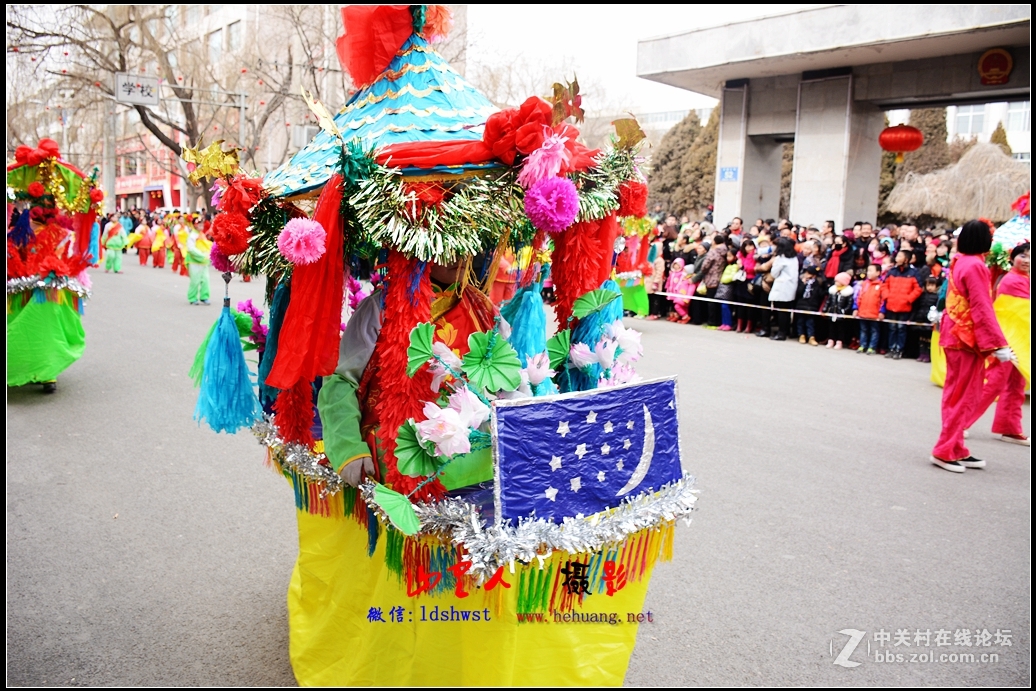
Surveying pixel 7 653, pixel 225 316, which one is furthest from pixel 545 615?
pixel 7 653

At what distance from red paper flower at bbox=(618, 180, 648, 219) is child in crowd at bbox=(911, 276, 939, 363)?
884cm

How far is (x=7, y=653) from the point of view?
3010 millimetres

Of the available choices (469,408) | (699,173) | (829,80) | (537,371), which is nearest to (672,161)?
(699,173)

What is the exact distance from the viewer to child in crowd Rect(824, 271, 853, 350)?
1141cm

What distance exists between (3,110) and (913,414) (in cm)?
745

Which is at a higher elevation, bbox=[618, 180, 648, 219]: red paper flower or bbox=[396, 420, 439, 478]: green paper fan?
bbox=[618, 180, 648, 219]: red paper flower

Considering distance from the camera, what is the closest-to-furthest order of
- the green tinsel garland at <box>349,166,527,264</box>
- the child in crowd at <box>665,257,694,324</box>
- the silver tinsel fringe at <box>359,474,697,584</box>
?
the silver tinsel fringe at <box>359,474,697,584</box> → the green tinsel garland at <box>349,166,527,264</box> → the child in crowd at <box>665,257,694,324</box>

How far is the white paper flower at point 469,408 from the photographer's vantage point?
7.23 feet

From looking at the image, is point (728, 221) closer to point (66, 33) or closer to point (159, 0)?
point (159, 0)

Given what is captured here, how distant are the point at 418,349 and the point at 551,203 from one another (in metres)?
0.59

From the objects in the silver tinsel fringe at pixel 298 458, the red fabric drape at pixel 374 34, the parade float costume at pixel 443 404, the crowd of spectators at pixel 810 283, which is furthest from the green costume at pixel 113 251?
the red fabric drape at pixel 374 34

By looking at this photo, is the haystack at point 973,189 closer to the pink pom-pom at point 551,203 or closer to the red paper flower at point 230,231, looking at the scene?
the pink pom-pom at point 551,203

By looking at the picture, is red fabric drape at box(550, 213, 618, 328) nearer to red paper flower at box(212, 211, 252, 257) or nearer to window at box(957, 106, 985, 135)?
red paper flower at box(212, 211, 252, 257)

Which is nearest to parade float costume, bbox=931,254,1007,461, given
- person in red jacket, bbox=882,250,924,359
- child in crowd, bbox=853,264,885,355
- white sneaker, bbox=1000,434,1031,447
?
white sneaker, bbox=1000,434,1031,447
